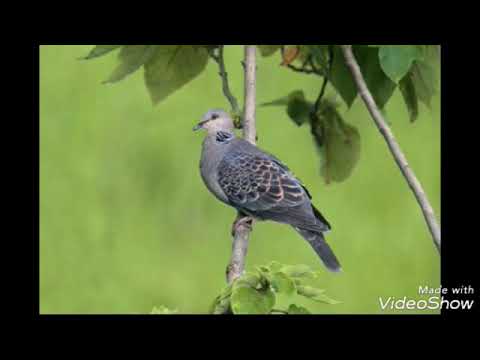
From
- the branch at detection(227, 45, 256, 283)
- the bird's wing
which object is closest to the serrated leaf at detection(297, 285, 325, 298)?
the branch at detection(227, 45, 256, 283)

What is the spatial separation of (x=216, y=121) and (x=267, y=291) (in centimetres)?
111

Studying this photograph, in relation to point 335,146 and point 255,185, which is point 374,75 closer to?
point 335,146

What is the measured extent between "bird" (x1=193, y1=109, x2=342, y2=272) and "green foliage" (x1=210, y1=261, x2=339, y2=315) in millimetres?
1044

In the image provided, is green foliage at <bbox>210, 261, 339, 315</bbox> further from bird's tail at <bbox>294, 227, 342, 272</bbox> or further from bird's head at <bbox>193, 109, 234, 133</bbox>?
bird's head at <bbox>193, 109, 234, 133</bbox>

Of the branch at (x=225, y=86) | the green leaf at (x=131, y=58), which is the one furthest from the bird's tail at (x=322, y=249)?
the green leaf at (x=131, y=58)

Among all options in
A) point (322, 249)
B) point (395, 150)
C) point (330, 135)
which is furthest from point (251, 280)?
point (322, 249)

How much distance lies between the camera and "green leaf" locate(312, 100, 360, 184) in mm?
2296

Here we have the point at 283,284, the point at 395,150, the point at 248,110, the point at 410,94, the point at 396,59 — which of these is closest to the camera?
the point at 283,284

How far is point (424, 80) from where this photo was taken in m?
2.17

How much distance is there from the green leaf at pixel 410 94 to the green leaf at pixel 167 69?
0.56 meters

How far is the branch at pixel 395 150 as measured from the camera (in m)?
1.66

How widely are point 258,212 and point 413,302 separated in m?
0.69

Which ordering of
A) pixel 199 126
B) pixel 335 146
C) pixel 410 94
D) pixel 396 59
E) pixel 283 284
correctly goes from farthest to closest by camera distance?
pixel 199 126 → pixel 335 146 → pixel 410 94 → pixel 396 59 → pixel 283 284

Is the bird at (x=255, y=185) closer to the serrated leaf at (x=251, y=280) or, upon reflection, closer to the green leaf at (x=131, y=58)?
the green leaf at (x=131, y=58)
